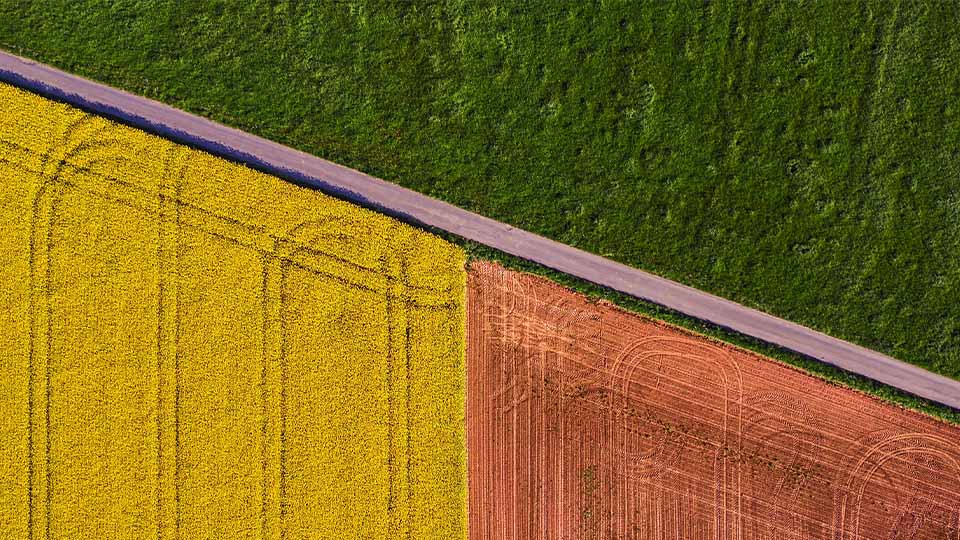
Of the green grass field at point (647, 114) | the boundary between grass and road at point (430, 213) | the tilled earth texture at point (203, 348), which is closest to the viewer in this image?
the green grass field at point (647, 114)

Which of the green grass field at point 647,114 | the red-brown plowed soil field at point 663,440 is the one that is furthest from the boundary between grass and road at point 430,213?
the red-brown plowed soil field at point 663,440

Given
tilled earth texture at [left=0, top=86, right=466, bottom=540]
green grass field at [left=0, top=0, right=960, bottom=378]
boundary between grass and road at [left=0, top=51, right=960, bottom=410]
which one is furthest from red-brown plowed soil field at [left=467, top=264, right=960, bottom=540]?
green grass field at [left=0, top=0, right=960, bottom=378]

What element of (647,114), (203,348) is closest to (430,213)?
(647,114)

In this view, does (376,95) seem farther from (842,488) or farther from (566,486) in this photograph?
(842,488)

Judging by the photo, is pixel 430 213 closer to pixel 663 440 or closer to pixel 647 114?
pixel 647 114

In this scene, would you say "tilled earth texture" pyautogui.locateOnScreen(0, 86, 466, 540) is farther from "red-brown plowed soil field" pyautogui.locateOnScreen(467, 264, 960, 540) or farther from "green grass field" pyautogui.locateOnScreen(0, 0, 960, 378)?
"green grass field" pyautogui.locateOnScreen(0, 0, 960, 378)

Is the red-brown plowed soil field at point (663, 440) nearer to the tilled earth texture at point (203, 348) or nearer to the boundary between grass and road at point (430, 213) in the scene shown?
the boundary between grass and road at point (430, 213)
